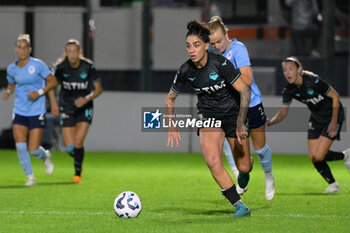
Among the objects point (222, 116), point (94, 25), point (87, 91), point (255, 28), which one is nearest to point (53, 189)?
point (87, 91)

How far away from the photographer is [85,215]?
28.4 feet

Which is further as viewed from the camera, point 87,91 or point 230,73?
point 87,91

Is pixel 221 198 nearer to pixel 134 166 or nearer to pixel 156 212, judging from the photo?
pixel 156 212

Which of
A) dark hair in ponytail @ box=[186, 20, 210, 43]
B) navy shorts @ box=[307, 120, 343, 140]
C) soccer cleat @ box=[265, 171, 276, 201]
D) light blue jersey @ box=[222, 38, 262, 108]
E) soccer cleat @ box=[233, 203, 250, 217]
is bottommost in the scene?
soccer cleat @ box=[265, 171, 276, 201]

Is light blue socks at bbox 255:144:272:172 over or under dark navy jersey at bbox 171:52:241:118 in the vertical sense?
under

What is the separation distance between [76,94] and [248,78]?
383 cm

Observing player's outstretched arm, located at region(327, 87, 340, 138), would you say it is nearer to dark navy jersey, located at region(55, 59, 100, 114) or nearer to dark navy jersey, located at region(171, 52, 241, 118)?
dark navy jersey, located at region(171, 52, 241, 118)

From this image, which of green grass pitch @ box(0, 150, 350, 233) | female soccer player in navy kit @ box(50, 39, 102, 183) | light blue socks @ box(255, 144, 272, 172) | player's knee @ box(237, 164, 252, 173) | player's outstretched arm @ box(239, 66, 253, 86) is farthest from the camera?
female soccer player in navy kit @ box(50, 39, 102, 183)

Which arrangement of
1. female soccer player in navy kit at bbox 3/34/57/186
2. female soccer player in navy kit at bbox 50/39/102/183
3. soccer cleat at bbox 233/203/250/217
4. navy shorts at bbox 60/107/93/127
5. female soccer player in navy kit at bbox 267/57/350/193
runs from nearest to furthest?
soccer cleat at bbox 233/203/250/217
female soccer player in navy kit at bbox 267/57/350/193
female soccer player in navy kit at bbox 3/34/57/186
female soccer player in navy kit at bbox 50/39/102/183
navy shorts at bbox 60/107/93/127

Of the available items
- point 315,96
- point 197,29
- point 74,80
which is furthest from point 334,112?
point 74,80

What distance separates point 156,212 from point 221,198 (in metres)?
1.51

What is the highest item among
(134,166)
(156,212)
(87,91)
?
(87,91)

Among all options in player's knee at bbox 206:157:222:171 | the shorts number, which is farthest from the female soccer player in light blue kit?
the shorts number

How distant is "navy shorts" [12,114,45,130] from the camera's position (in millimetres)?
11656
